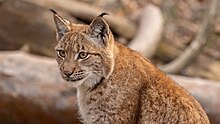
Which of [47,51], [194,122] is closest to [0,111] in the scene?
[47,51]

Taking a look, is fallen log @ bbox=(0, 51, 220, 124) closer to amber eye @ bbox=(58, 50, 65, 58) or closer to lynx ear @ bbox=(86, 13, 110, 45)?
amber eye @ bbox=(58, 50, 65, 58)

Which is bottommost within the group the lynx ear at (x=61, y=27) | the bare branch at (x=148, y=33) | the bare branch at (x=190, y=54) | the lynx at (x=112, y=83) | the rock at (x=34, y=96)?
the bare branch at (x=190, y=54)

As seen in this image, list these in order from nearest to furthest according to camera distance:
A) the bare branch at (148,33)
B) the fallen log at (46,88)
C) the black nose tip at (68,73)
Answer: the black nose tip at (68,73) < the fallen log at (46,88) < the bare branch at (148,33)

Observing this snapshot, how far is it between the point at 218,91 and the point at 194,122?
2764 mm

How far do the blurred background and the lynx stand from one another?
1207 millimetres

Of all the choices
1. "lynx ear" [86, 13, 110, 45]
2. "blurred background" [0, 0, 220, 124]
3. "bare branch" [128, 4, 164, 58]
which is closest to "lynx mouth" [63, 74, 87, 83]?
"lynx ear" [86, 13, 110, 45]

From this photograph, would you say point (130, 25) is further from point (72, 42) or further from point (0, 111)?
point (72, 42)

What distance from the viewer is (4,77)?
25.9 ft

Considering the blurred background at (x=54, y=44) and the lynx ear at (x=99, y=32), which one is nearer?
Answer: the lynx ear at (x=99, y=32)

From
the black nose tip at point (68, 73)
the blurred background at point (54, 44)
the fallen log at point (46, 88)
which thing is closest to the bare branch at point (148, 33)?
the blurred background at point (54, 44)

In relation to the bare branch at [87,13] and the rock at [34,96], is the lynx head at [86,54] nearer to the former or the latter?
the rock at [34,96]

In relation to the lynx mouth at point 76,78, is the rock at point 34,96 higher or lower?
lower

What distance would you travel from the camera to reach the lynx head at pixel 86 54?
5.18 m

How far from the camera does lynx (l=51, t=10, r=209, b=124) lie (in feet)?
17.1
